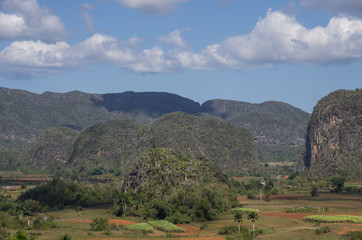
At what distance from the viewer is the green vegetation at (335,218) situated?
455 feet

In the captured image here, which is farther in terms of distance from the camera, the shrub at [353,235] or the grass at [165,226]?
the grass at [165,226]

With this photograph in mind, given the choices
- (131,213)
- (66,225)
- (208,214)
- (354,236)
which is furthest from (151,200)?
(354,236)

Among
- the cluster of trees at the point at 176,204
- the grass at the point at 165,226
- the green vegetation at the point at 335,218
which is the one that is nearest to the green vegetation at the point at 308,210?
the green vegetation at the point at 335,218

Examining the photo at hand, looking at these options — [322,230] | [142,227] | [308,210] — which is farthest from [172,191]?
[322,230]

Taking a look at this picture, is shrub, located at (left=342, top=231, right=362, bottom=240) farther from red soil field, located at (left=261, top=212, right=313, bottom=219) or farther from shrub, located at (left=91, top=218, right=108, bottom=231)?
shrub, located at (left=91, top=218, right=108, bottom=231)

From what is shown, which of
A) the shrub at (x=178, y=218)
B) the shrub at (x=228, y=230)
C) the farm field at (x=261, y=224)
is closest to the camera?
the farm field at (x=261, y=224)

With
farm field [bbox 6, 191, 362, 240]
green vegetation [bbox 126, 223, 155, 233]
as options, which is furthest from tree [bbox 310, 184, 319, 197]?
green vegetation [bbox 126, 223, 155, 233]

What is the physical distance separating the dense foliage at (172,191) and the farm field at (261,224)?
4.63m

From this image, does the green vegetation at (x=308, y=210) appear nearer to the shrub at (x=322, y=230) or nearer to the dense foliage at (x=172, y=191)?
the dense foliage at (x=172, y=191)

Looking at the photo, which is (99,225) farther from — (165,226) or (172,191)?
(172,191)

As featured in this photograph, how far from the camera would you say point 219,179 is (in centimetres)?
19825

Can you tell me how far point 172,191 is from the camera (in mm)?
168750

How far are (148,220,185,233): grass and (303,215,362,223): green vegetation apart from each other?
1279 inches

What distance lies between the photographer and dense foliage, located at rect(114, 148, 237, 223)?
158 metres
